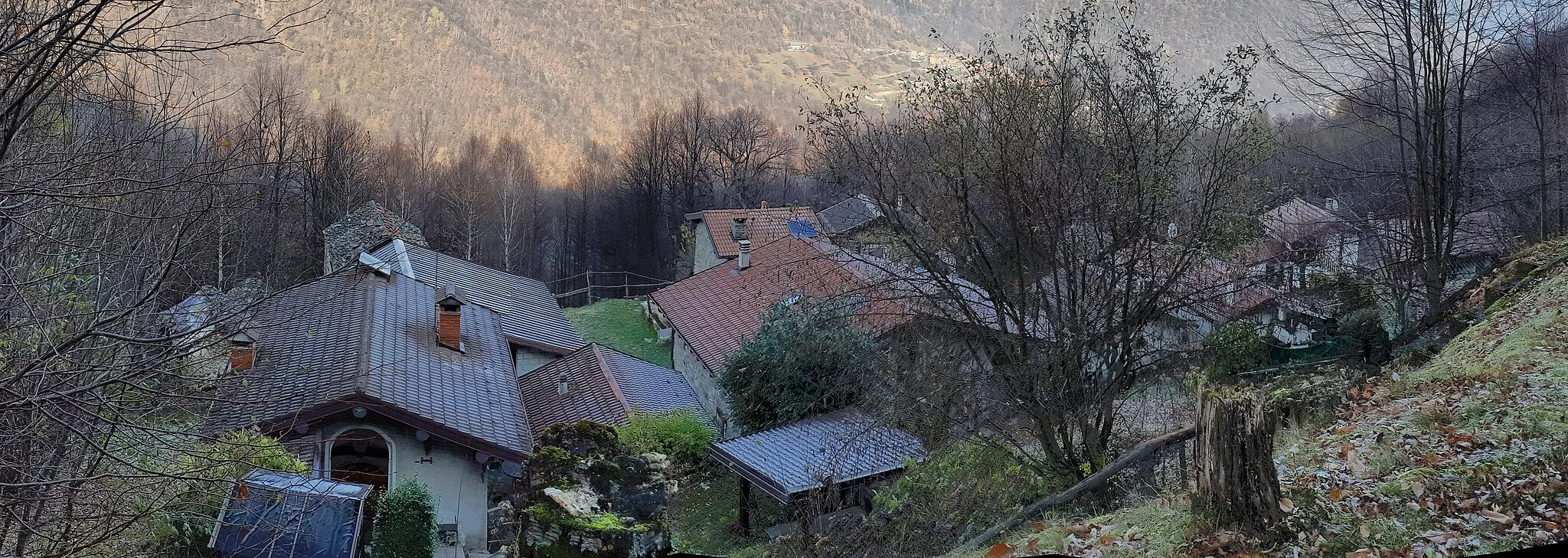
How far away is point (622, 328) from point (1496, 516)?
30104 mm

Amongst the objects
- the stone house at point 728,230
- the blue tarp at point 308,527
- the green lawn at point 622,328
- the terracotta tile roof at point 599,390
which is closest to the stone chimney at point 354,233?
the green lawn at point 622,328

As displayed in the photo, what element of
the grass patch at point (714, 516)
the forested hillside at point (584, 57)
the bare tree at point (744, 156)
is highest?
the forested hillside at point (584, 57)

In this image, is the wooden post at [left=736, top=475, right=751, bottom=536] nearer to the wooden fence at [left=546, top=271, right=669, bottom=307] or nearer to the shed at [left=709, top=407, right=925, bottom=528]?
the shed at [left=709, top=407, right=925, bottom=528]

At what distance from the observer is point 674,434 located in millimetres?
18375

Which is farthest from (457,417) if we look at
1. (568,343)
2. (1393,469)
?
(1393,469)

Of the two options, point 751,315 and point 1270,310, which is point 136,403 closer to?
point 1270,310

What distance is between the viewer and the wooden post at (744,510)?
15750mm

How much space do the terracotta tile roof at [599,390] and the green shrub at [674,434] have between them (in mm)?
554

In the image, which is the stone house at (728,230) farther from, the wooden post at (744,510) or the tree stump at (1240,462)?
the tree stump at (1240,462)

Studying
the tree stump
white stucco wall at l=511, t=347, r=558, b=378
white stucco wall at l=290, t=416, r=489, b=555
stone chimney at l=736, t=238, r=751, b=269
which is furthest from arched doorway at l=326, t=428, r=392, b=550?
stone chimney at l=736, t=238, r=751, b=269

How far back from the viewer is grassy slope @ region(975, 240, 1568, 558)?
16.7ft

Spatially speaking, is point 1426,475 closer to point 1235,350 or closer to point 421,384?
point 1235,350

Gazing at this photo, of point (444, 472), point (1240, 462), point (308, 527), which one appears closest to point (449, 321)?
point (444, 472)

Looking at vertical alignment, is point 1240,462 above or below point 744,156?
below
